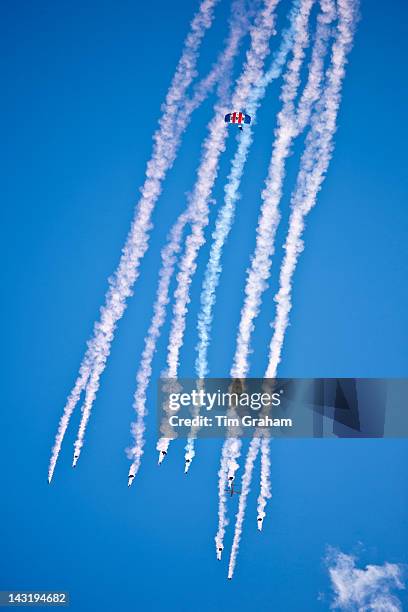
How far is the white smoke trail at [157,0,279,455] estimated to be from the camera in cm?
2219

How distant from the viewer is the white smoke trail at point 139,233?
24578mm

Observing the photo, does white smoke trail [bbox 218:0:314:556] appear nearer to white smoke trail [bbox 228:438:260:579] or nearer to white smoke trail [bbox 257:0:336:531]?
white smoke trail [bbox 257:0:336:531]

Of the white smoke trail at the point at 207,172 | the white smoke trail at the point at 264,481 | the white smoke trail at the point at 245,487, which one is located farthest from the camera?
the white smoke trail at the point at 264,481

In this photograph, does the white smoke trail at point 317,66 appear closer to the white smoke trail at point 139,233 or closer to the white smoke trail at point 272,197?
the white smoke trail at point 272,197

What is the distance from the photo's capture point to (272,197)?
2359 centimetres

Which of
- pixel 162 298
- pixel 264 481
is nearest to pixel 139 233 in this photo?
pixel 162 298

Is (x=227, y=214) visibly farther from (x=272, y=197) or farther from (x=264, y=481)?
(x=264, y=481)

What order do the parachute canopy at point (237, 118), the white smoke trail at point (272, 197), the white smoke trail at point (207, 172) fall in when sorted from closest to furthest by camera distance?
1. the white smoke trail at point (207, 172)
2. the white smoke trail at point (272, 197)
3. the parachute canopy at point (237, 118)

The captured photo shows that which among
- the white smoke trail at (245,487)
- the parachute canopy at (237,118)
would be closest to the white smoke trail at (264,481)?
the white smoke trail at (245,487)

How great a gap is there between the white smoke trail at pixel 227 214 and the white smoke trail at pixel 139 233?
9.45ft

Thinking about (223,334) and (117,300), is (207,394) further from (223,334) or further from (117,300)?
(117,300)

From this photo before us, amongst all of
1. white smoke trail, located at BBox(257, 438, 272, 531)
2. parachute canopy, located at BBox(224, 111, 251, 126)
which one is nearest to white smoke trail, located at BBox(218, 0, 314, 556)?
parachute canopy, located at BBox(224, 111, 251, 126)

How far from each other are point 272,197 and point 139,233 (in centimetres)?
598

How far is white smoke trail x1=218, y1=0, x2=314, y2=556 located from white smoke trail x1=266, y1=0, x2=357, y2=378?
1.01 meters
